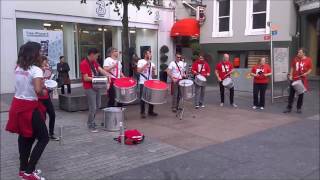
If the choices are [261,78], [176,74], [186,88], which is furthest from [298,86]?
[176,74]

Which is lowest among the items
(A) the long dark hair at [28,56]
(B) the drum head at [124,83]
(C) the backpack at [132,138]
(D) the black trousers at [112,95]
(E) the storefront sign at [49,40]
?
(C) the backpack at [132,138]

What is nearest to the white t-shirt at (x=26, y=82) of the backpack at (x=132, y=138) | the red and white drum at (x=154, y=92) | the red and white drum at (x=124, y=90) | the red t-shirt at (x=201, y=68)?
the backpack at (x=132, y=138)

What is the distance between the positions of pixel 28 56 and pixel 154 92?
4.60m

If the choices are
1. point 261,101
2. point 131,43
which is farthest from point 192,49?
point 261,101

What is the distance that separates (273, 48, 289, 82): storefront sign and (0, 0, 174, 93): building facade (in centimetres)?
452

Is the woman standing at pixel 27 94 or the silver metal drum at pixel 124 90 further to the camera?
the silver metal drum at pixel 124 90

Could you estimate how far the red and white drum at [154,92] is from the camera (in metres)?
8.91

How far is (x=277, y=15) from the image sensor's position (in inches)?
679

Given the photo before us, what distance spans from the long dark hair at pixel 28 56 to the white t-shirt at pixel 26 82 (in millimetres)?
54

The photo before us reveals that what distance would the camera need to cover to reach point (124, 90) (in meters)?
8.44

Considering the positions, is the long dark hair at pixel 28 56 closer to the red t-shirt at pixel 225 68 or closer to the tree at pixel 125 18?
the tree at pixel 125 18

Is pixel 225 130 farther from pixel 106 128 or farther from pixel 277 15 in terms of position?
pixel 277 15

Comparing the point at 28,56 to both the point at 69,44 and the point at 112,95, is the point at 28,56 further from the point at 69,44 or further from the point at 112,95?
the point at 69,44

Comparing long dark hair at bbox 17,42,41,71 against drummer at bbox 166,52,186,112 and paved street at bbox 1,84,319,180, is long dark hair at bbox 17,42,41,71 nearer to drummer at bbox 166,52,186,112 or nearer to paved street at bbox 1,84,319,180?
paved street at bbox 1,84,319,180
